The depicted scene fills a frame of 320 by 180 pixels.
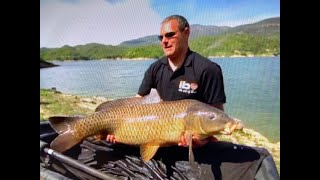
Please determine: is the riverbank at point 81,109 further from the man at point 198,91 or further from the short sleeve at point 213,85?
the short sleeve at point 213,85

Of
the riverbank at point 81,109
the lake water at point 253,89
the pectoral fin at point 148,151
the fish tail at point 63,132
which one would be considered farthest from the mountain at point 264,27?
the fish tail at point 63,132

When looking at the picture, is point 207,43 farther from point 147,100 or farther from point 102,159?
point 102,159

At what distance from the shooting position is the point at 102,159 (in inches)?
96.4

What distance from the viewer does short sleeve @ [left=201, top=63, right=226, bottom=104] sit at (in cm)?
213

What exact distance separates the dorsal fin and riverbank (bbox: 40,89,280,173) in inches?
2.7

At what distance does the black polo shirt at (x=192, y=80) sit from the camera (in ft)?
7.01

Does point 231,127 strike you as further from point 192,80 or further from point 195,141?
point 192,80

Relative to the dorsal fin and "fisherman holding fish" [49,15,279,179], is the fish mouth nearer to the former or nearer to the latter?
"fisherman holding fish" [49,15,279,179]

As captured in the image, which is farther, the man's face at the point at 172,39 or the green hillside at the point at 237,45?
the man's face at the point at 172,39

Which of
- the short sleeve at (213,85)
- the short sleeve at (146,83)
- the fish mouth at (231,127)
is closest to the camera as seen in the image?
the fish mouth at (231,127)

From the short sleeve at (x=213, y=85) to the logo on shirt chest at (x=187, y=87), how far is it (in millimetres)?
39
